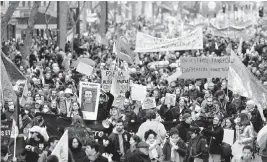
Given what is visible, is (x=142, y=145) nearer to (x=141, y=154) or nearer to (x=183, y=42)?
(x=141, y=154)

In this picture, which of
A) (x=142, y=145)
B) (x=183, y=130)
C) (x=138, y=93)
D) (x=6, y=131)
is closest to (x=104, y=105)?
(x=138, y=93)

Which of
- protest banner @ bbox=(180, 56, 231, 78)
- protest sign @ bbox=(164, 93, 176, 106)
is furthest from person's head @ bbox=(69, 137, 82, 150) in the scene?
protest banner @ bbox=(180, 56, 231, 78)

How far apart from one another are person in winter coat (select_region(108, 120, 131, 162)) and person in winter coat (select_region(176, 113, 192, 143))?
1.13 metres

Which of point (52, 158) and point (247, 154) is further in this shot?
point (247, 154)

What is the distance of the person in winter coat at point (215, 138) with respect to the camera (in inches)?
567

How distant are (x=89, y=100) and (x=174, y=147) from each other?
305 centimetres

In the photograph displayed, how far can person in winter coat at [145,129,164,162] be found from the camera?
44.7ft

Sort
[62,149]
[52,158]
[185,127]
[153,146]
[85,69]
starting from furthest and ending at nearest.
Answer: [85,69], [185,127], [153,146], [62,149], [52,158]

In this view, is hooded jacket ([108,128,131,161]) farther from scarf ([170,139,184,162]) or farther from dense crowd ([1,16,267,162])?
scarf ([170,139,184,162])

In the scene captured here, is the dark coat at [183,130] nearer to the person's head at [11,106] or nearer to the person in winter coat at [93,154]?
the person's head at [11,106]

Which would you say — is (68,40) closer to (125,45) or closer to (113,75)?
(125,45)

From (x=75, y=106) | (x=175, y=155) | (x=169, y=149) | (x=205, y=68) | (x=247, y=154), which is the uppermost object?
(x=205, y=68)

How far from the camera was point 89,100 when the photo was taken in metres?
16.8

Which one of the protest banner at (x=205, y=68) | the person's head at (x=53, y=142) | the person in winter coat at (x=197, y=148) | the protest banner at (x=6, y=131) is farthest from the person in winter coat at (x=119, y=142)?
the protest banner at (x=205, y=68)
